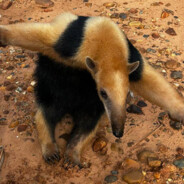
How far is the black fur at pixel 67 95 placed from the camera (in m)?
4.15

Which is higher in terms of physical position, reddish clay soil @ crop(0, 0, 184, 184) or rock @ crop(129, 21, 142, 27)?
rock @ crop(129, 21, 142, 27)

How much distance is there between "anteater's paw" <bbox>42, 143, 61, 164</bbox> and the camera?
4508mm

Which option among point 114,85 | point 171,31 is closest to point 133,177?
point 114,85

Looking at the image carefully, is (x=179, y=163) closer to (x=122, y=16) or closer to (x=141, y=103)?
(x=141, y=103)

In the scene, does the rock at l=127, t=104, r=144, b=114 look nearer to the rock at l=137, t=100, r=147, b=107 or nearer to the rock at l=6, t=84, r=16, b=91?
the rock at l=137, t=100, r=147, b=107

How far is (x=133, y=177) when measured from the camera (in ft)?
14.0

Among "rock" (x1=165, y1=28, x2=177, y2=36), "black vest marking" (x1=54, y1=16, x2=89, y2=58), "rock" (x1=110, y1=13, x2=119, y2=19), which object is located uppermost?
"black vest marking" (x1=54, y1=16, x2=89, y2=58)

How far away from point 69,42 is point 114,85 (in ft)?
2.45

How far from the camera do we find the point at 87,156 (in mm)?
4668

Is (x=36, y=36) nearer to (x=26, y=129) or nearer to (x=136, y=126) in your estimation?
(x=26, y=129)

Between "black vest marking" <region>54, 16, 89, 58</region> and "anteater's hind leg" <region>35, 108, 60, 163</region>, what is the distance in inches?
51.4

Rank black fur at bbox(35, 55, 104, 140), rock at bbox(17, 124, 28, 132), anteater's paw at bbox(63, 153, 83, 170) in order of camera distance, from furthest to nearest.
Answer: rock at bbox(17, 124, 28, 132), anteater's paw at bbox(63, 153, 83, 170), black fur at bbox(35, 55, 104, 140)

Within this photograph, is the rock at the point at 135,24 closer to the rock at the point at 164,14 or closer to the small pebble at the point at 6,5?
the rock at the point at 164,14

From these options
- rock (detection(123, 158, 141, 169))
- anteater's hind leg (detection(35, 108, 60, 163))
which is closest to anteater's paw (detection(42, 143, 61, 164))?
anteater's hind leg (detection(35, 108, 60, 163))
